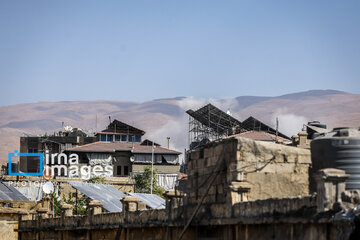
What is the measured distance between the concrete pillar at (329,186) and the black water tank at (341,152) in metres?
2.49

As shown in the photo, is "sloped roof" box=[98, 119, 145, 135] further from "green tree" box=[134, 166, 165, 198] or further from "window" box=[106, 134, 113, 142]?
"green tree" box=[134, 166, 165, 198]

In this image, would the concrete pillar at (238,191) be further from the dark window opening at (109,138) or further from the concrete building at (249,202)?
the dark window opening at (109,138)

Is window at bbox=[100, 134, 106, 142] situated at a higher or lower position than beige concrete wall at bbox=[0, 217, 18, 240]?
higher

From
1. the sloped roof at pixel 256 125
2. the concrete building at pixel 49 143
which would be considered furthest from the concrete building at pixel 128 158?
the sloped roof at pixel 256 125

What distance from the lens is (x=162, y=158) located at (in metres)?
101

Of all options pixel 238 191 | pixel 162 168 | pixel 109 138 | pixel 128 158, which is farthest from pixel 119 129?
pixel 238 191

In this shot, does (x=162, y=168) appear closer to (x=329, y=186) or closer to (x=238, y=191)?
(x=238, y=191)

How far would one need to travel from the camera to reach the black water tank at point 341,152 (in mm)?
20672

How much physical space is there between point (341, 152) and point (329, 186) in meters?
3.20

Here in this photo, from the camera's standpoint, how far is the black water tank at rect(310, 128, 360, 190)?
20.7 m

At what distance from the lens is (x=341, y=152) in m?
21.1

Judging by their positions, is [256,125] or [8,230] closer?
[8,230]

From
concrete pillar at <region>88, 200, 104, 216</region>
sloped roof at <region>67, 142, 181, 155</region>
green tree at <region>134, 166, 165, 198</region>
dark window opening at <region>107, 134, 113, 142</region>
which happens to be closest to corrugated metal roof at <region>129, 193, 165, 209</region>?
concrete pillar at <region>88, 200, 104, 216</region>

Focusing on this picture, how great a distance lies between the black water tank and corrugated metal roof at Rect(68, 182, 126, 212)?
16.7 metres
